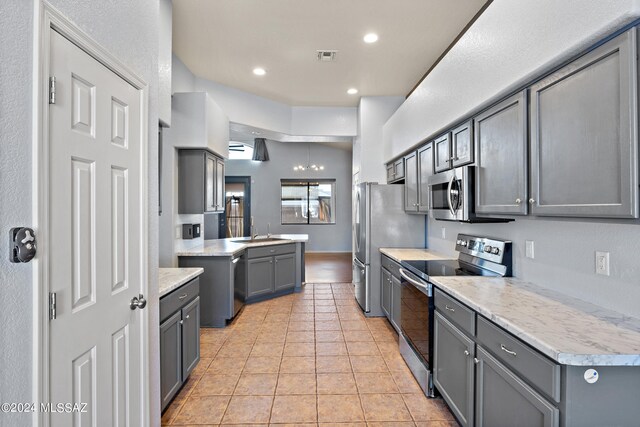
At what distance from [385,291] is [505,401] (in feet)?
7.93

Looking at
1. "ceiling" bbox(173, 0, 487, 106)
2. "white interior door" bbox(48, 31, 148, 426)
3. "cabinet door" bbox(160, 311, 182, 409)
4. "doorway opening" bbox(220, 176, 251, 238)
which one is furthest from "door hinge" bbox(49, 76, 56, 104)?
"doorway opening" bbox(220, 176, 251, 238)

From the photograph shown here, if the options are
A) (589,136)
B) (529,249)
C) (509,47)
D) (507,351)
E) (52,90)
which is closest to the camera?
(52,90)

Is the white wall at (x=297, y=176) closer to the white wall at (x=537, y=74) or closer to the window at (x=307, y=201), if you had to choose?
the window at (x=307, y=201)

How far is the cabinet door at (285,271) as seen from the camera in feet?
16.4

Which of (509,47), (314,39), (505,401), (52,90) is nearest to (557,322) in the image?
(505,401)

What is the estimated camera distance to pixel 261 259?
4.71 metres

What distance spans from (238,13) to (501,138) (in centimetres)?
243

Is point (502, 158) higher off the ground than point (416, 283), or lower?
higher

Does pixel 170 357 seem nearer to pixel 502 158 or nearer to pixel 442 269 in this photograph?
pixel 442 269

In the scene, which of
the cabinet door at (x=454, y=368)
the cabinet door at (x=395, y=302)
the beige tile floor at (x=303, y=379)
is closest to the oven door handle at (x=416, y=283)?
the cabinet door at (x=454, y=368)

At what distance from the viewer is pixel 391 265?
11.8ft

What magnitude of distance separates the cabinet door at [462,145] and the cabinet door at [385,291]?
1585mm

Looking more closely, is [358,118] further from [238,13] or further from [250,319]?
[250,319]

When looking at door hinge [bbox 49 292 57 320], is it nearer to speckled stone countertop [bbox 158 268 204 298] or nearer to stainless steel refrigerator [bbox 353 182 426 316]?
speckled stone countertop [bbox 158 268 204 298]
